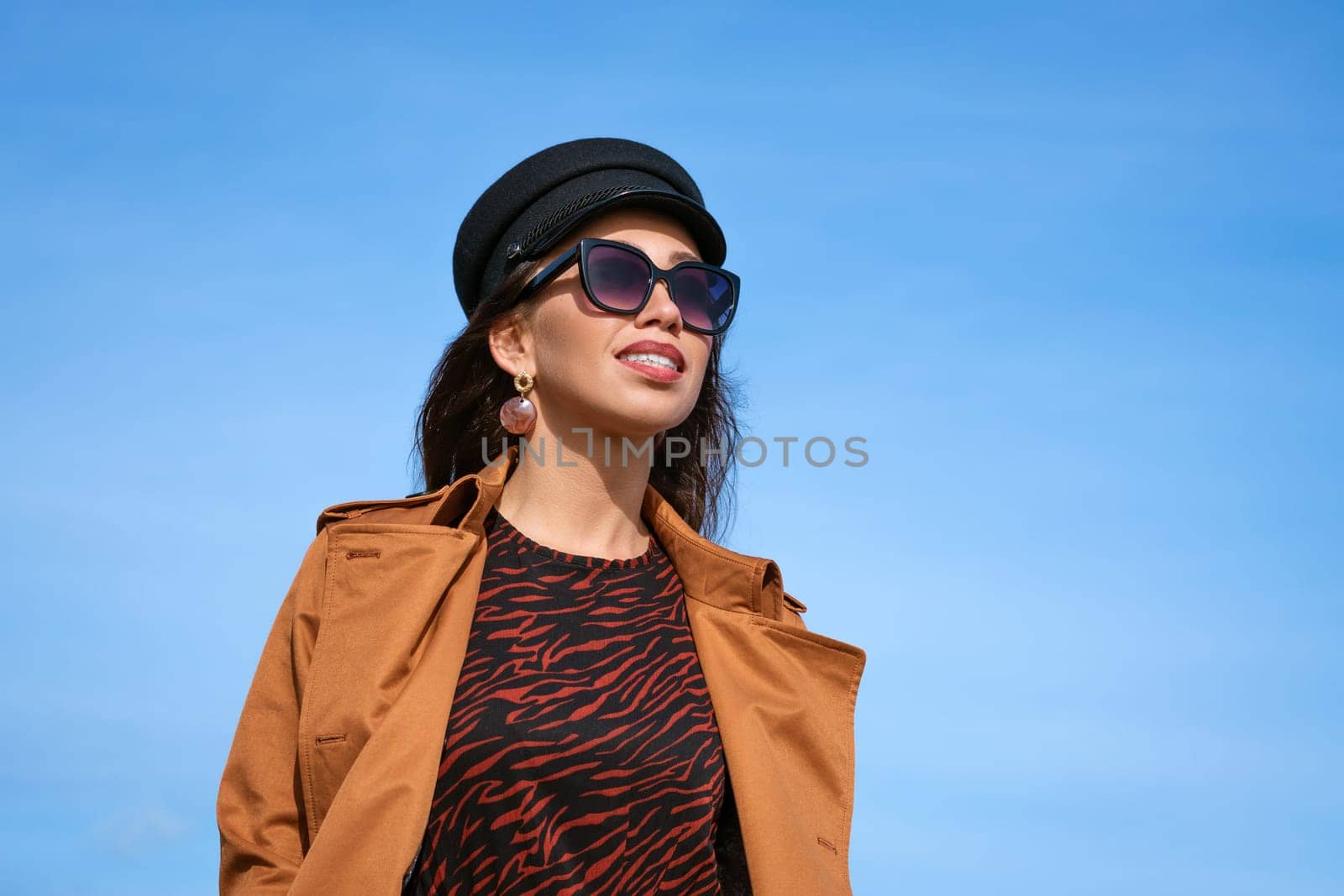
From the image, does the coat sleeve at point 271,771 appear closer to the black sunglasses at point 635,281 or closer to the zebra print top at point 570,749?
the zebra print top at point 570,749

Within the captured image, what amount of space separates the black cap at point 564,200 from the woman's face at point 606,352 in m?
0.08

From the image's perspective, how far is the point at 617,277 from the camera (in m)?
4.39

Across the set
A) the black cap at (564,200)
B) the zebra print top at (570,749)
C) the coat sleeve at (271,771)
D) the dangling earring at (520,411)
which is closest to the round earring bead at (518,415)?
the dangling earring at (520,411)

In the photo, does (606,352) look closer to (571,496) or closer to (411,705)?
(571,496)

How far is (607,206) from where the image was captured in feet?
14.6

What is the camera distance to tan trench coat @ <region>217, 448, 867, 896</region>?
3.76 metres

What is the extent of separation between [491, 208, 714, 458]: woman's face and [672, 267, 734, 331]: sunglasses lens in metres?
0.05

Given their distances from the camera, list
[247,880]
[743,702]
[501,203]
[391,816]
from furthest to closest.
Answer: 1. [501,203]
2. [743,702]
3. [247,880]
4. [391,816]

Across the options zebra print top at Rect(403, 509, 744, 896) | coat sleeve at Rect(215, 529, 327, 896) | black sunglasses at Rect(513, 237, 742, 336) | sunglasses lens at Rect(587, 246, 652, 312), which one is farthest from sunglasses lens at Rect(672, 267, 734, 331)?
coat sleeve at Rect(215, 529, 327, 896)

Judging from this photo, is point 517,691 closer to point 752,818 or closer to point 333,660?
point 333,660

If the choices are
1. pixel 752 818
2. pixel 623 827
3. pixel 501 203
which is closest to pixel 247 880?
pixel 623 827

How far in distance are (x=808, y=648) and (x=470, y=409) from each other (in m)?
1.52

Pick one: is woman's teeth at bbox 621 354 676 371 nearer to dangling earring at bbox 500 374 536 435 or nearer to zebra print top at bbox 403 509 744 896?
dangling earring at bbox 500 374 536 435

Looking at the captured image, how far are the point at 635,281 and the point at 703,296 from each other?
32 cm
